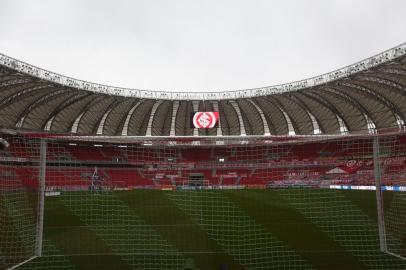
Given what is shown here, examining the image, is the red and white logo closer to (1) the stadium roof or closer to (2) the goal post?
(1) the stadium roof

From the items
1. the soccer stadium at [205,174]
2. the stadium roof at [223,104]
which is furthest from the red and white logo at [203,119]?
the stadium roof at [223,104]

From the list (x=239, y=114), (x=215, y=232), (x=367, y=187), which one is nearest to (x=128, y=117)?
(x=239, y=114)

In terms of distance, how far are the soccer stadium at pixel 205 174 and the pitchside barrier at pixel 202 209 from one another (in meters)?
0.07

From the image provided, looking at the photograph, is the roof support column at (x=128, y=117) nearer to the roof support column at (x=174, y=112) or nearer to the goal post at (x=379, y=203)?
the roof support column at (x=174, y=112)

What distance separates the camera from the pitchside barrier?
9.63 metres

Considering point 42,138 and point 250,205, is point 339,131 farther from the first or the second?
point 42,138

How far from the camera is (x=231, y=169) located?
27203 mm

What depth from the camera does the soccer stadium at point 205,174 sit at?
991 cm

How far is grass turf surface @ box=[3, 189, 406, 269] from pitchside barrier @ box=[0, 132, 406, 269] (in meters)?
0.04

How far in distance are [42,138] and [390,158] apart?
1022 cm

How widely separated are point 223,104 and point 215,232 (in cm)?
2480

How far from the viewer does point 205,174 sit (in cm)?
2673

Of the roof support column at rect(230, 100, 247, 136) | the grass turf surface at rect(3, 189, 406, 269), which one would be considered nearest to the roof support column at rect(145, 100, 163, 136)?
the roof support column at rect(230, 100, 247, 136)

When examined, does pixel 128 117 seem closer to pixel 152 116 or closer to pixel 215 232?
pixel 152 116
